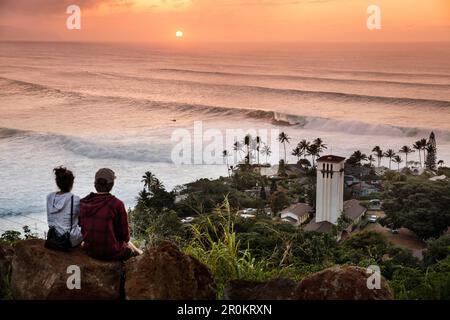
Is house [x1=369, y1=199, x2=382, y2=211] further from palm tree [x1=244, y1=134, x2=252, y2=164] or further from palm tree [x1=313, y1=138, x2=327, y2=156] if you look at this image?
palm tree [x1=244, y1=134, x2=252, y2=164]

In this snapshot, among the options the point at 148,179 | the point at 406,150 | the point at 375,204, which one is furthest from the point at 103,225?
the point at 406,150

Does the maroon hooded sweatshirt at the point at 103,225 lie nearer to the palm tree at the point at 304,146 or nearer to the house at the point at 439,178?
the house at the point at 439,178

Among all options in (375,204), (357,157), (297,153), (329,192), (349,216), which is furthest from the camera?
(297,153)

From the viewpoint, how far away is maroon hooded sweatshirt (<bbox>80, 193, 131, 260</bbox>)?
2.55 meters

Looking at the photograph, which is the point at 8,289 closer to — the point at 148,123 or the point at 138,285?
the point at 138,285

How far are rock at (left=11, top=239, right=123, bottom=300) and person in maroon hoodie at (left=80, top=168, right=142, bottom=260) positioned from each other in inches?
1.9

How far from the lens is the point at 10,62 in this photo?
33500mm

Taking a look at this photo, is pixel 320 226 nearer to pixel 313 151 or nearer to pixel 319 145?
→ pixel 313 151

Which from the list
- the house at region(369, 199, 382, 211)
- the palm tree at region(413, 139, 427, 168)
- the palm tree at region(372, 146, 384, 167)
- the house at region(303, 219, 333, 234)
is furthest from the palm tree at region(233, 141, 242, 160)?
the palm tree at region(413, 139, 427, 168)

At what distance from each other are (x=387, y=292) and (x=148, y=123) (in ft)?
73.5

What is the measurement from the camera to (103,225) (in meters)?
2.55

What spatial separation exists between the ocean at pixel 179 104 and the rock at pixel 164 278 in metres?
9.31

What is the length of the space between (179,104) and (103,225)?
957 inches
